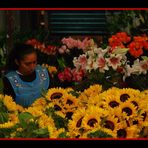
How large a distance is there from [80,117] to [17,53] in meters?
2.10

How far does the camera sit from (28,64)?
150 inches

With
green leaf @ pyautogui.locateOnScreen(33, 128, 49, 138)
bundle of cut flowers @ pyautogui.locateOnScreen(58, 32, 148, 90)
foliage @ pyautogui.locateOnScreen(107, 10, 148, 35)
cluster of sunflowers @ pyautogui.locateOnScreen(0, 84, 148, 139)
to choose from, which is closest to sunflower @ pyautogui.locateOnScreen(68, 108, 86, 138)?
cluster of sunflowers @ pyautogui.locateOnScreen(0, 84, 148, 139)

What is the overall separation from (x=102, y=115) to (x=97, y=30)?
5.42 metres

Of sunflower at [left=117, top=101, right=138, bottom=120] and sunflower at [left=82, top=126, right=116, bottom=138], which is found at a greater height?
sunflower at [left=117, top=101, right=138, bottom=120]

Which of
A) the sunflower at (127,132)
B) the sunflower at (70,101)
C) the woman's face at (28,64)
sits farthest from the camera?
the woman's face at (28,64)

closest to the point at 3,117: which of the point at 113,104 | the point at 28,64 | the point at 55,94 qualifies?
the point at 55,94

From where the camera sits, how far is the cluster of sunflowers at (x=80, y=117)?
72.8 inches

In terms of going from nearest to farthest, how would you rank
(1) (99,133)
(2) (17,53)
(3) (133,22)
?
(1) (99,133) → (2) (17,53) → (3) (133,22)

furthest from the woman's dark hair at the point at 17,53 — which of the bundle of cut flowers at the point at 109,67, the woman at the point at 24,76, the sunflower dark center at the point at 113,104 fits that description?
the sunflower dark center at the point at 113,104

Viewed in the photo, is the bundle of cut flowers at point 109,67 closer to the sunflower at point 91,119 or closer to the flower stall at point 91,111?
the flower stall at point 91,111

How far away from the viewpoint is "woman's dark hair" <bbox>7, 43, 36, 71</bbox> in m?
3.89

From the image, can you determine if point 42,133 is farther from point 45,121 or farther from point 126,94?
point 126,94

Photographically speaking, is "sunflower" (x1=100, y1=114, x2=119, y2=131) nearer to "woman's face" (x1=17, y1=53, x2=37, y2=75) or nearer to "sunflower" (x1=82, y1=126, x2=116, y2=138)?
"sunflower" (x1=82, y1=126, x2=116, y2=138)

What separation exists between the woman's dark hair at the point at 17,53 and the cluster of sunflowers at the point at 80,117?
5.49 ft
